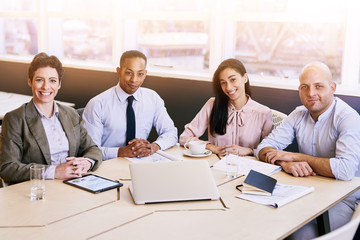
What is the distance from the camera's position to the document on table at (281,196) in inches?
72.5

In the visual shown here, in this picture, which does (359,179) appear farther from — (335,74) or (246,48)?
(246,48)

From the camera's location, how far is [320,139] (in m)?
2.50

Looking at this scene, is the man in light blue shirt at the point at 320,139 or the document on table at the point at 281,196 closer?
the document on table at the point at 281,196

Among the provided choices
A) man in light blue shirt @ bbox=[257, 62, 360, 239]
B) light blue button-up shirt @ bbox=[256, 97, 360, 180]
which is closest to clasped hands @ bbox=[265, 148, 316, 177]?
man in light blue shirt @ bbox=[257, 62, 360, 239]

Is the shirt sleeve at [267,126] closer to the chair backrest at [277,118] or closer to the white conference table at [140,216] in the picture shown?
the chair backrest at [277,118]

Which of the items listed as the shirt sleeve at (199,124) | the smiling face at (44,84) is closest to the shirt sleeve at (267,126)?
the shirt sleeve at (199,124)

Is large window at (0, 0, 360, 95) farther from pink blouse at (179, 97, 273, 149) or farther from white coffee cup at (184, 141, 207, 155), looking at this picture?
white coffee cup at (184, 141, 207, 155)

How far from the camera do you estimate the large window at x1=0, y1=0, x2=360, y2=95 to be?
10.9ft

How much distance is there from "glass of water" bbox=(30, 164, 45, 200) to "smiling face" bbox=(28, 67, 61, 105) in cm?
49

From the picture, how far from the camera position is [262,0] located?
3609 mm

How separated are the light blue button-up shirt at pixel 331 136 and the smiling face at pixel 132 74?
941 mm

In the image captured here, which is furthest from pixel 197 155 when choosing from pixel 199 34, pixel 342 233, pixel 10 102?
pixel 10 102

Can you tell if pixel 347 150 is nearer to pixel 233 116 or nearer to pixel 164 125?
pixel 233 116

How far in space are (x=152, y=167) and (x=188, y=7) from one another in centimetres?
250
